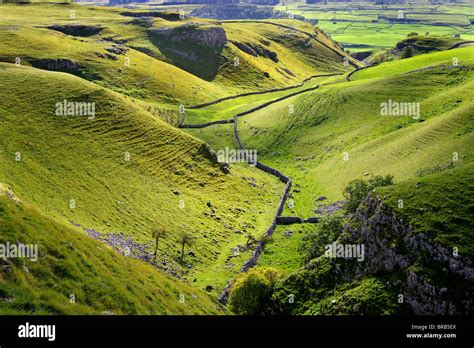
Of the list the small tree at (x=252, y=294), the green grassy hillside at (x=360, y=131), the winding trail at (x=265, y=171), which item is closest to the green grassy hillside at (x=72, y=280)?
A: the small tree at (x=252, y=294)

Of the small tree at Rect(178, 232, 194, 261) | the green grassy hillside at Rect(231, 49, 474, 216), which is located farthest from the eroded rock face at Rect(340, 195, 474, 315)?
the green grassy hillside at Rect(231, 49, 474, 216)

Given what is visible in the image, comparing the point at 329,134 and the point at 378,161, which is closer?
the point at 378,161

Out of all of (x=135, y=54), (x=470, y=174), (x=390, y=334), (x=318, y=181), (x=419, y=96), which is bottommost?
(x=318, y=181)

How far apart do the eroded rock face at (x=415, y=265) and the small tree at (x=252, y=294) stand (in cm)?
1010

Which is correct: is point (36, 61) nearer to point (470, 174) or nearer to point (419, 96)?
point (419, 96)

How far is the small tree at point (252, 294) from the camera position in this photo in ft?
167

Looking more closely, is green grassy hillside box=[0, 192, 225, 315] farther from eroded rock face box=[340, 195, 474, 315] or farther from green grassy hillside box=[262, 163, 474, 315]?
eroded rock face box=[340, 195, 474, 315]

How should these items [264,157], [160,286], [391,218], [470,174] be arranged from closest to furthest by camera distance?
[160,286]
[391,218]
[470,174]
[264,157]

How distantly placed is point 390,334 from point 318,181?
79524mm

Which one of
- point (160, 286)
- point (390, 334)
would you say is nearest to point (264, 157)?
point (160, 286)

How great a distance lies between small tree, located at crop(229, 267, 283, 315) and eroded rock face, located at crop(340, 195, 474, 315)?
10.1 meters

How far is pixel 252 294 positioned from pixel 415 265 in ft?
58.6

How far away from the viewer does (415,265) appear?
140 ft

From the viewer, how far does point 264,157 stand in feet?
409
